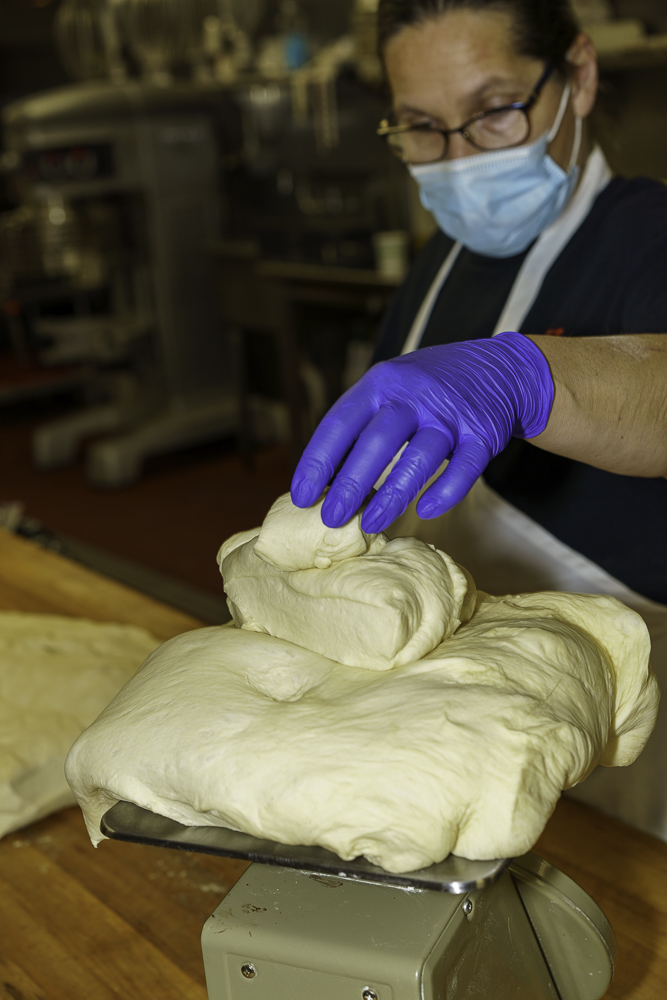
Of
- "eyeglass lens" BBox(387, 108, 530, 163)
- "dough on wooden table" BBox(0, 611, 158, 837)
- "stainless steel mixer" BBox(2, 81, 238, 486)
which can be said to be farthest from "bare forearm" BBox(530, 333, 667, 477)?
"stainless steel mixer" BBox(2, 81, 238, 486)

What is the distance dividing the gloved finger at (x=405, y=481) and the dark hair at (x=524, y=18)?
2.68ft

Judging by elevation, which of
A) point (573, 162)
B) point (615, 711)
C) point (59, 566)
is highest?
point (573, 162)

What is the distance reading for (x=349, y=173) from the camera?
14.4ft

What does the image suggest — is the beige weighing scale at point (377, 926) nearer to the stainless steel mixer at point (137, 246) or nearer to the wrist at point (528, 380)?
the wrist at point (528, 380)

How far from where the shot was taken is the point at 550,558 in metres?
1.39

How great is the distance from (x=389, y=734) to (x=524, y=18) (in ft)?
3.80

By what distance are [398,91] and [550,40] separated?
0.25 meters

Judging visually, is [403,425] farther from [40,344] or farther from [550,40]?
[40,344]

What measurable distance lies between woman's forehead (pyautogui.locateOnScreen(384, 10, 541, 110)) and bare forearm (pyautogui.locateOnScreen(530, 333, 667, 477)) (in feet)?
1.79

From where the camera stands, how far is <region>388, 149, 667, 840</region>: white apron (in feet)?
4.13

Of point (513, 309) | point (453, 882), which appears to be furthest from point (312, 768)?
point (513, 309)

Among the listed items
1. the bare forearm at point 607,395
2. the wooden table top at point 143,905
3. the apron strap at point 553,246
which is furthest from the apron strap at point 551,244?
the wooden table top at point 143,905

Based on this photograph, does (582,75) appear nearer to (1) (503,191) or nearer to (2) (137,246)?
(1) (503,191)

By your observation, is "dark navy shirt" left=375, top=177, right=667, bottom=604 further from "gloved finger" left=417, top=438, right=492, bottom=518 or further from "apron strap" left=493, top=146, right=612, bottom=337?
"gloved finger" left=417, top=438, right=492, bottom=518
